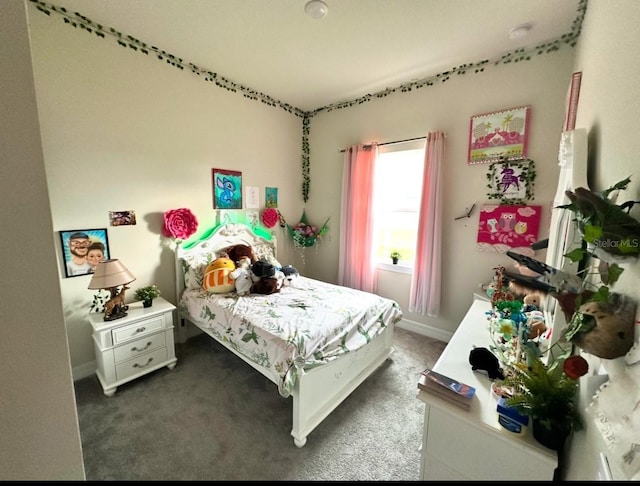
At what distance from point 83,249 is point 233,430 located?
5.99ft

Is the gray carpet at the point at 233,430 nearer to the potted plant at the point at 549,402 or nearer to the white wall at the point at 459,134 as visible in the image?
the potted plant at the point at 549,402

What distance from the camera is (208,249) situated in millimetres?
2699

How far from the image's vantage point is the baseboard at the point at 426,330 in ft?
9.16

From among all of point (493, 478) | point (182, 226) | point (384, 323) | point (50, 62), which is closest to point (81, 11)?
point (50, 62)

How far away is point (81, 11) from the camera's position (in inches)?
71.6

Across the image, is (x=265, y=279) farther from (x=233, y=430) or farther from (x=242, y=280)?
(x=233, y=430)

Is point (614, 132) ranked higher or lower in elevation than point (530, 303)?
higher

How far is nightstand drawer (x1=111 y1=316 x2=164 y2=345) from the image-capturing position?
6.26 ft

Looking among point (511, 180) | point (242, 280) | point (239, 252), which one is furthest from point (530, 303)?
point (239, 252)

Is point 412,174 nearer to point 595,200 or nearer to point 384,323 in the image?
point 384,323

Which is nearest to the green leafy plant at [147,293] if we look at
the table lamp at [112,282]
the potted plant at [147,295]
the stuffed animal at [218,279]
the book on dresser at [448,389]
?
the potted plant at [147,295]

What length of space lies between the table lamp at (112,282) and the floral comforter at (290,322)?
544 mm

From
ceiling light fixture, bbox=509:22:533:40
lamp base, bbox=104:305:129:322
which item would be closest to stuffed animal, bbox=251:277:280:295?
lamp base, bbox=104:305:129:322

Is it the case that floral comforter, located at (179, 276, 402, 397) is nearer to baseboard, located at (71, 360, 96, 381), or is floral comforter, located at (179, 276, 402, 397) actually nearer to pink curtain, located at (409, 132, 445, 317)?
pink curtain, located at (409, 132, 445, 317)
